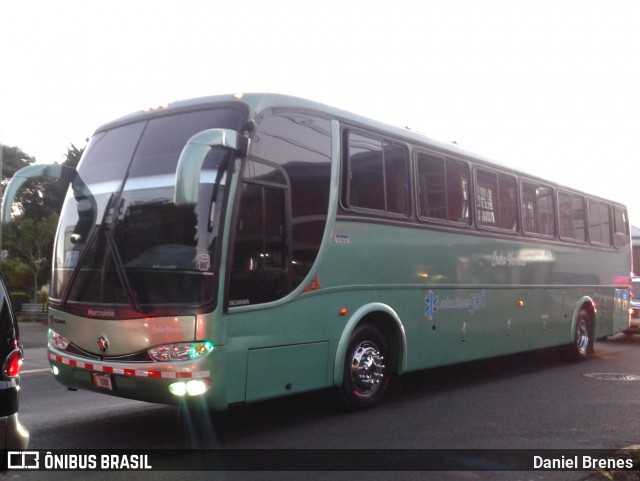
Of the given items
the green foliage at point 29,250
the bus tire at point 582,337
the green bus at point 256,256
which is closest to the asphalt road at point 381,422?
the green bus at point 256,256

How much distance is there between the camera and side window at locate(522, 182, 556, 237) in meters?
12.5

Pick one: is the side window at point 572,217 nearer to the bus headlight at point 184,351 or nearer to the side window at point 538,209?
the side window at point 538,209

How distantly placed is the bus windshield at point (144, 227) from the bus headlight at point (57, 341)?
39cm

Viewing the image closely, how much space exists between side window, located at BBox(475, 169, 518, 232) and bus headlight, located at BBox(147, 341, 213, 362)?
5807 mm

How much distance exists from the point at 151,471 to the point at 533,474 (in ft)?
10.4

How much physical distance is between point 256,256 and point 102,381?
186cm

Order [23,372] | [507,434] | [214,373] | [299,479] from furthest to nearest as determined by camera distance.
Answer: [23,372], [507,434], [214,373], [299,479]

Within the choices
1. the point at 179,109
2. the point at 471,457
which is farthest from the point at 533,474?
the point at 179,109

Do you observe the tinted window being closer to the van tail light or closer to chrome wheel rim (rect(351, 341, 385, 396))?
the van tail light

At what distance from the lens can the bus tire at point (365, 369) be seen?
8.27 meters

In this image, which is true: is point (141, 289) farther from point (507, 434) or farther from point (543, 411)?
point (543, 411)

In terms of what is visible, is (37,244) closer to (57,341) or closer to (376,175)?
(57,341)

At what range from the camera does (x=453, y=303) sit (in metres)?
10.3

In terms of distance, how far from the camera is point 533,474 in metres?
5.98
